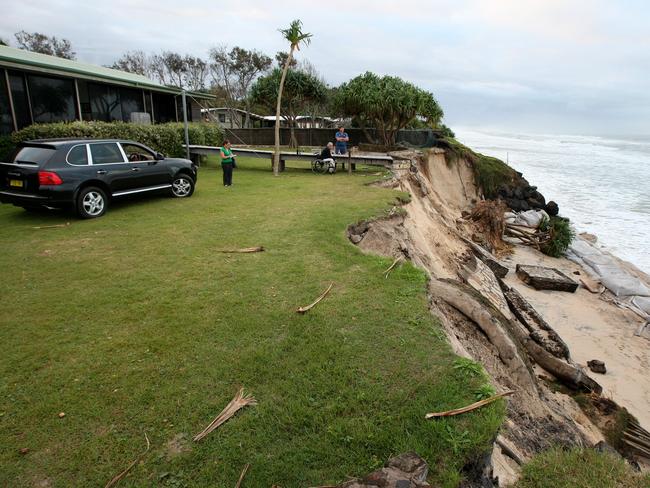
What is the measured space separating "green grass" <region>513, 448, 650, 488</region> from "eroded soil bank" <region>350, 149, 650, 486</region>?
0.43 metres

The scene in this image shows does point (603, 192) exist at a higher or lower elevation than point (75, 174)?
lower

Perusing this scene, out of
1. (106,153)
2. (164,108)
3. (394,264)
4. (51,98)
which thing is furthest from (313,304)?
(164,108)

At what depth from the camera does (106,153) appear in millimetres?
8906

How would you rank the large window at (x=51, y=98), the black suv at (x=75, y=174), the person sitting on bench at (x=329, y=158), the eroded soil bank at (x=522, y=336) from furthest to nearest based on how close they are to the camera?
the person sitting on bench at (x=329, y=158), the large window at (x=51, y=98), the black suv at (x=75, y=174), the eroded soil bank at (x=522, y=336)

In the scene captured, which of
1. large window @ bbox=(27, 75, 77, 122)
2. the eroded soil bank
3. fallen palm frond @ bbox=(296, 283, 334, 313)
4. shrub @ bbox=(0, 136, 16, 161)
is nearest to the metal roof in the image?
large window @ bbox=(27, 75, 77, 122)

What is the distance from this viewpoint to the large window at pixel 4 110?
13.0 metres

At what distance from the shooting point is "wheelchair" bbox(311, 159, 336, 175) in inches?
646

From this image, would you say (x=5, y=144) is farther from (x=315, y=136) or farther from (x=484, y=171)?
(x=484, y=171)

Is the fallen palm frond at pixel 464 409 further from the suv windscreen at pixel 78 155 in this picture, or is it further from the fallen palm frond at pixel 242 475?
the suv windscreen at pixel 78 155

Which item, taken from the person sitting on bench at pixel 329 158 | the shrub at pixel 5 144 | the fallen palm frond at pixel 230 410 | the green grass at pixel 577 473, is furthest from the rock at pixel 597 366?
the shrub at pixel 5 144

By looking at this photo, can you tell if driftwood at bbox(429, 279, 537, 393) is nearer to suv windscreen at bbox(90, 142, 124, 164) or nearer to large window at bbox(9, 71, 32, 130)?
suv windscreen at bbox(90, 142, 124, 164)

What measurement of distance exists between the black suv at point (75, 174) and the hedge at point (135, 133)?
480cm

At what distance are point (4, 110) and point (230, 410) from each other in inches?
586

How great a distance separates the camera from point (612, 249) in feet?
54.5
